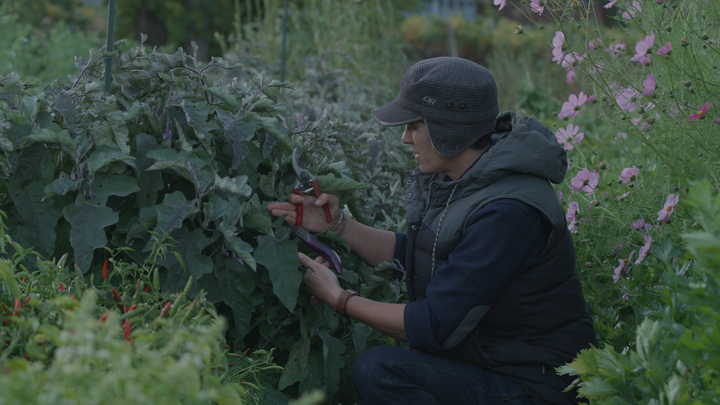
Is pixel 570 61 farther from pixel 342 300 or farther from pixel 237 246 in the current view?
pixel 237 246

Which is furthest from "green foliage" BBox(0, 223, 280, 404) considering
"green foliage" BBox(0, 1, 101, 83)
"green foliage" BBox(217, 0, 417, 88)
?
"green foliage" BBox(0, 1, 101, 83)

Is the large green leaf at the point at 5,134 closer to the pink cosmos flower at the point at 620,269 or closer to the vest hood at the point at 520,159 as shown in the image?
the vest hood at the point at 520,159

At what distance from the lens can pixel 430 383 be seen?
1841 mm

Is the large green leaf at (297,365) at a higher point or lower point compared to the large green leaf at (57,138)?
lower

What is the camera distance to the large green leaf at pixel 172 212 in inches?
66.3

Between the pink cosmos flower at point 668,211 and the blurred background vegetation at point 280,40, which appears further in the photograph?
→ the blurred background vegetation at point 280,40

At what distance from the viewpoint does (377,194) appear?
2.86 m

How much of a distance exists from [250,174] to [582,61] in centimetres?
119

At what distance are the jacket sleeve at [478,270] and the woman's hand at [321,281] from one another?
0.93 feet

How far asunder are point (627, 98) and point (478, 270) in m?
0.85

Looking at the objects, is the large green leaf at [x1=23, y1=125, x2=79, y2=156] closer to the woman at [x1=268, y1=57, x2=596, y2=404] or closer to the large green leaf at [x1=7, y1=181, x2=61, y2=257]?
the large green leaf at [x1=7, y1=181, x2=61, y2=257]

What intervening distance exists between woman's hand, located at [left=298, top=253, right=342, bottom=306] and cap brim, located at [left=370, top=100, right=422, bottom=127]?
19.6 inches

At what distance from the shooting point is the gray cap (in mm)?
1860

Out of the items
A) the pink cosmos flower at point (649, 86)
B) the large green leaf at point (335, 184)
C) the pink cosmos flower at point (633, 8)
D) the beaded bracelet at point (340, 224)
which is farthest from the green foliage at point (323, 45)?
the pink cosmos flower at point (649, 86)
